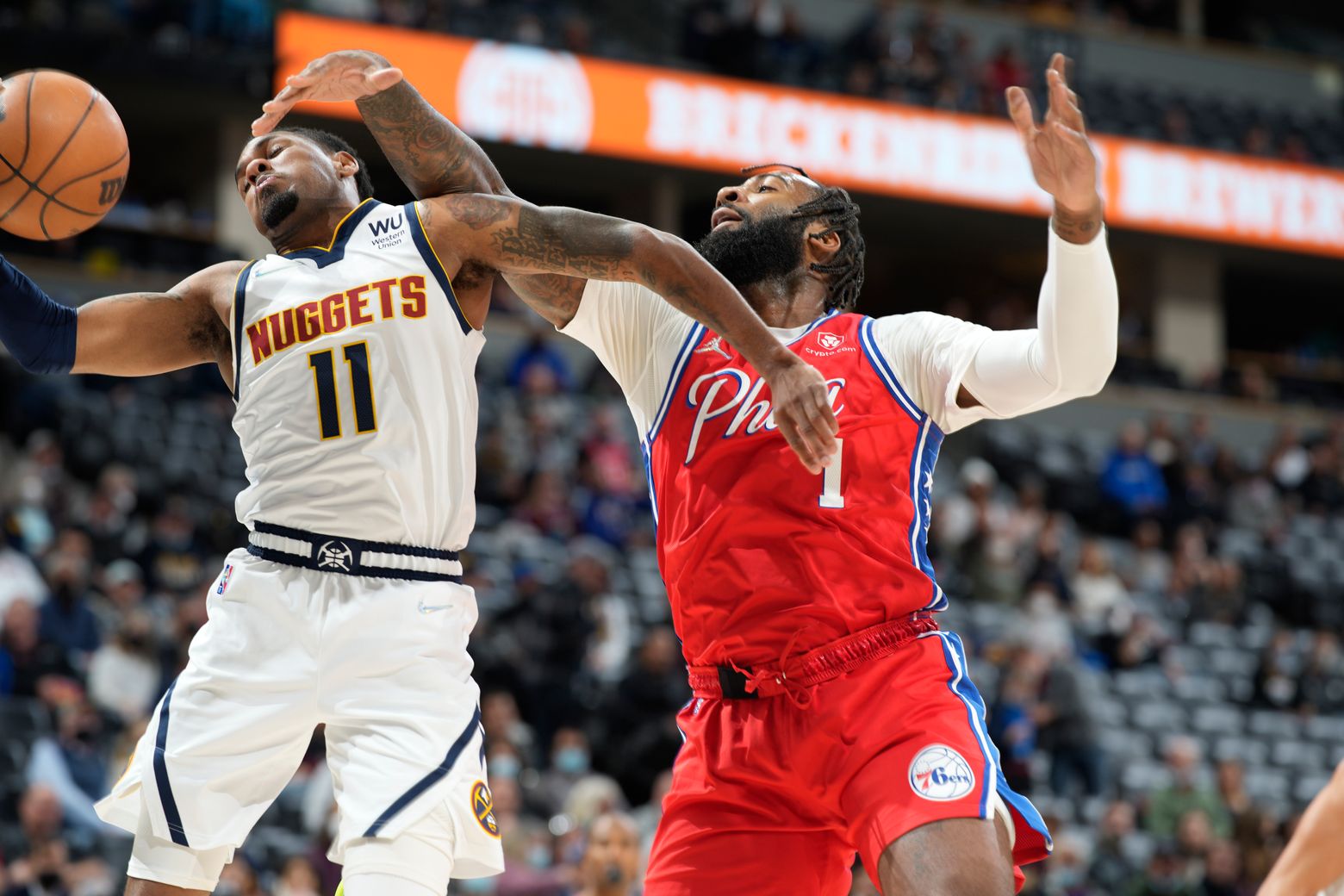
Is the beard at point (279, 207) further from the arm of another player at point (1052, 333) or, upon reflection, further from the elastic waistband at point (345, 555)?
the arm of another player at point (1052, 333)

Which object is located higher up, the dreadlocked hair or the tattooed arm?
the dreadlocked hair

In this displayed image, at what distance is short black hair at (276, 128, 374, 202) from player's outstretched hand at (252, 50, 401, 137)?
0.40 feet

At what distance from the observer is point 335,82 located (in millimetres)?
4262

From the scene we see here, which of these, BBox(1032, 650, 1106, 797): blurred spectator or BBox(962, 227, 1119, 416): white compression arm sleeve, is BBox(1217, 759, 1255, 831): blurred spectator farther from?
BBox(962, 227, 1119, 416): white compression arm sleeve

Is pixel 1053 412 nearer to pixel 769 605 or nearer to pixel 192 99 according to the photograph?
→ pixel 192 99

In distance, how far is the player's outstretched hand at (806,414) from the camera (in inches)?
152

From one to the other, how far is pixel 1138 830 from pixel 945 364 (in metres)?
9.44

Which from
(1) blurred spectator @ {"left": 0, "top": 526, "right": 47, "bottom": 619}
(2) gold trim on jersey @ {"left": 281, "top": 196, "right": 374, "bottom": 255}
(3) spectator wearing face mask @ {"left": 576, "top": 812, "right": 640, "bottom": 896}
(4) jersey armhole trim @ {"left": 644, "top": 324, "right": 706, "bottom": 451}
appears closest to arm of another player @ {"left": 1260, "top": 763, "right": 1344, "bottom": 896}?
(4) jersey armhole trim @ {"left": 644, "top": 324, "right": 706, "bottom": 451}

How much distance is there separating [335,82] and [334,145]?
0.31 m

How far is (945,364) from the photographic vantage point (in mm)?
4281

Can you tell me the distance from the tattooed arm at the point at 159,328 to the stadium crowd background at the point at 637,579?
3.15 m

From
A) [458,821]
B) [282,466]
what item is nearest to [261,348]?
[282,466]

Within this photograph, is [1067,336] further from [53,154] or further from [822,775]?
[53,154]

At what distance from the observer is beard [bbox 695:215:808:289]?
15.3ft
